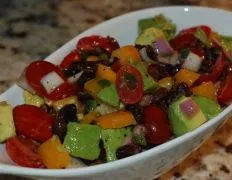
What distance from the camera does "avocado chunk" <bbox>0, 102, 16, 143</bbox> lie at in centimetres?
94

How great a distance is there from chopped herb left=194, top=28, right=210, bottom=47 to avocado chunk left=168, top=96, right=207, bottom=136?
0.70 ft

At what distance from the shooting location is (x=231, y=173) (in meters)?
1.13

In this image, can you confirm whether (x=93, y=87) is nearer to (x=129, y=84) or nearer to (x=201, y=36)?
(x=129, y=84)

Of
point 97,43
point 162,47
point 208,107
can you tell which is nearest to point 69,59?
point 97,43

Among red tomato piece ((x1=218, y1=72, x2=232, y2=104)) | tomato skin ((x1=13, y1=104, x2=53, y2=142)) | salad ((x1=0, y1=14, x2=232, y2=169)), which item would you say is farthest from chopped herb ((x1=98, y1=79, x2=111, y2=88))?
red tomato piece ((x1=218, y1=72, x2=232, y2=104))

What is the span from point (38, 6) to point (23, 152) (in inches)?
31.6

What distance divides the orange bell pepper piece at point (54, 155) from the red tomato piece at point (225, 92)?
0.99ft

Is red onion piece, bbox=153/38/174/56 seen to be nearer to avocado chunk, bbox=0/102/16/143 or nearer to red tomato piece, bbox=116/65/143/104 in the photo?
red tomato piece, bbox=116/65/143/104

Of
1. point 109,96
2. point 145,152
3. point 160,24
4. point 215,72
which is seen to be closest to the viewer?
point 145,152

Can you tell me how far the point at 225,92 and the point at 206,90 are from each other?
1.5 inches

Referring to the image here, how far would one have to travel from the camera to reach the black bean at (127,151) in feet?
2.97

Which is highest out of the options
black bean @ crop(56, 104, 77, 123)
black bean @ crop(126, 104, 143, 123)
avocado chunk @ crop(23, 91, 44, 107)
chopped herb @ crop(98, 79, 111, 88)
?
chopped herb @ crop(98, 79, 111, 88)

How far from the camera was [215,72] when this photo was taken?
1.06 metres

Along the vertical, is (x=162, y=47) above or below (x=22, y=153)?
above
